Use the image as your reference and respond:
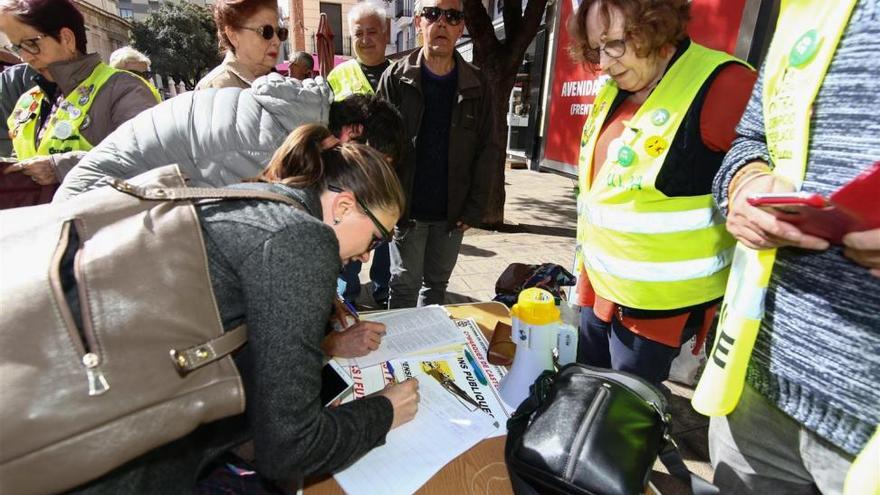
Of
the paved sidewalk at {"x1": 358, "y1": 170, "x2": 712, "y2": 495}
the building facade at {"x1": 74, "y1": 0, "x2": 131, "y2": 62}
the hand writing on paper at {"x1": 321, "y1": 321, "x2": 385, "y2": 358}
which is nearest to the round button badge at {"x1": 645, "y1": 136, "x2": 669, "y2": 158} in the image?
the hand writing on paper at {"x1": 321, "y1": 321, "x2": 385, "y2": 358}

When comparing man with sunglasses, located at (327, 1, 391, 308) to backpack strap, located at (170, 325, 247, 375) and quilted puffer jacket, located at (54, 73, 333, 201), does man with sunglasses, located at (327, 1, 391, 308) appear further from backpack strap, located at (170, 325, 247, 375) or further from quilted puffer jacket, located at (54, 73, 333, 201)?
backpack strap, located at (170, 325, 247, 375)

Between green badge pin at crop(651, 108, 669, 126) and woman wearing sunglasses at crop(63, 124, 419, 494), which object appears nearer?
woman wearing sunglasses at crop(63, 124, 419, 494)

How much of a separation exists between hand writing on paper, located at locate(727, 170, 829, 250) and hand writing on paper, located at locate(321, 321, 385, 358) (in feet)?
3.29

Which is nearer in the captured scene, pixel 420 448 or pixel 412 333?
pixel 420 448

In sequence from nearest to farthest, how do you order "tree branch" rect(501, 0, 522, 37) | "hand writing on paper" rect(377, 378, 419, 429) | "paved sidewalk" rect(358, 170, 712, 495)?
1. "hand writing on paper" rect(377, 378, 419, 429)
2. "paved sidewalk" rect(358, 170, 712, 495)
3. "tree branch" rect(501, 0, 522, 37)

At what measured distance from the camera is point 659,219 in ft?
4.10

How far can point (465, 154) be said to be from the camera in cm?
255

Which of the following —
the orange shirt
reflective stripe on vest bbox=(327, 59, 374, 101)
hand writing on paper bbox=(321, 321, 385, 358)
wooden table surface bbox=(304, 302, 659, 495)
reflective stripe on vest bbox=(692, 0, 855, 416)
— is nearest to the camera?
reflective stripe on vest bbox=(692, 0, 855, 416)

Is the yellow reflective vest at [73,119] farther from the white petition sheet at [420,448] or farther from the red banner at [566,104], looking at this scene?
the red banner at [566,104]

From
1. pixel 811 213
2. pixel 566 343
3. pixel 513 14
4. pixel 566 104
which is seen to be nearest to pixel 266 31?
pixel 566 343

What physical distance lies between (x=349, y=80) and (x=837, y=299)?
2580 millimetres

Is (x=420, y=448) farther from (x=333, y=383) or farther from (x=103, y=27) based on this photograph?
(x=103, y=27)

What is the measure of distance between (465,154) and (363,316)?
1.25 metres

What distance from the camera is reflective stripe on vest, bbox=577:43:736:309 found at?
1.23 meters
